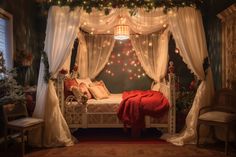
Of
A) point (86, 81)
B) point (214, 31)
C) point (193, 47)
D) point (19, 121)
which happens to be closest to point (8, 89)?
point (19, 121)

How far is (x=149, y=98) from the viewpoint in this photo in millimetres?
5887

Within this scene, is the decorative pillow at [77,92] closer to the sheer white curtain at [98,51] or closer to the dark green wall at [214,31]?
the sheer white curtain at [98,51]

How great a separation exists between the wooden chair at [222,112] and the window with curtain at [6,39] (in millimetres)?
3691

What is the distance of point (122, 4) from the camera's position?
17.7 ft

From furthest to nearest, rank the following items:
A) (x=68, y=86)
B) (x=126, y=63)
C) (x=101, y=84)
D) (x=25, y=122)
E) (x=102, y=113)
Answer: (x=126, y=63) → (x=101, y=84) → (x=68, y=86) → (x=102, y=113) → (x=25, y=122)

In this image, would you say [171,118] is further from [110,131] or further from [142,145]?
[110,131]

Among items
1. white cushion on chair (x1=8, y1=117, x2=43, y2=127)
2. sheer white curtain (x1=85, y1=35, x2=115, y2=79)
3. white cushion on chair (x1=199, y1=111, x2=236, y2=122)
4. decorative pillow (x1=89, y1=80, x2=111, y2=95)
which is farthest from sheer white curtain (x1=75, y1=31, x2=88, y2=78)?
white cushion on chair (x1=199, y1=111, x2=236, y2=122)

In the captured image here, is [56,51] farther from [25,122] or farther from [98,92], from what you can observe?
[98,92]

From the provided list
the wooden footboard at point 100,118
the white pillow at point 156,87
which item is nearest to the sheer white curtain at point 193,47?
the wooden footboard at point 100,118

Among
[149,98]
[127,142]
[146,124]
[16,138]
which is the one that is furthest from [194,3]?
[16,138]

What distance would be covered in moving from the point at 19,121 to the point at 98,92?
2.13 m

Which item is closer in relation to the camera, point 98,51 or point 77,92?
point 77,92

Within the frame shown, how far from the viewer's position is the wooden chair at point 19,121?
4.67m

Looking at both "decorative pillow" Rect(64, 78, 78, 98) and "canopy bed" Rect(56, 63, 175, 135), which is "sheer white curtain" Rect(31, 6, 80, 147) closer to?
"canopy bed" Rect(56, 63, 175, 135)
